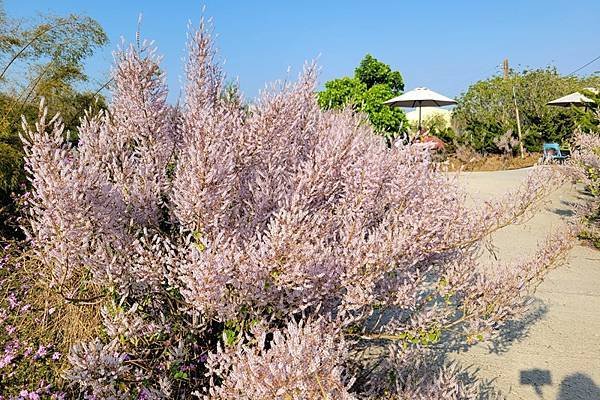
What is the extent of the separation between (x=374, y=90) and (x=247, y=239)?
18961mm

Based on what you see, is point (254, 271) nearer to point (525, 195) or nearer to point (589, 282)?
point (525, 195)

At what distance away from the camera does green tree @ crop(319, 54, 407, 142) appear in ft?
57.4

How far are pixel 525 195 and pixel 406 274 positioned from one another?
0.77 meters

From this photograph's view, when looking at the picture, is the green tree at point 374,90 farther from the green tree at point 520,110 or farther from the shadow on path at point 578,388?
the shadow on path at point 578,388

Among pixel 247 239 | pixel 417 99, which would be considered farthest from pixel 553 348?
pixel 417 99

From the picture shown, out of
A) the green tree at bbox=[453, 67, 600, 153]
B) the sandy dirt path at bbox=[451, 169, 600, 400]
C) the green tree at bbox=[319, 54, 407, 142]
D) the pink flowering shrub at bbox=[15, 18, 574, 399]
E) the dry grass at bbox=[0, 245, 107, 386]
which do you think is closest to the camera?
the pink flowering shrub at bbox=[15, 18, 574, 399]

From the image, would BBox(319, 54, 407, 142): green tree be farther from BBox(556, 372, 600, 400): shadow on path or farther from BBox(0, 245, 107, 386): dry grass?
BBox(0, 245, 107, 386): dry grass

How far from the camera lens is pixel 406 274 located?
2.06 metres

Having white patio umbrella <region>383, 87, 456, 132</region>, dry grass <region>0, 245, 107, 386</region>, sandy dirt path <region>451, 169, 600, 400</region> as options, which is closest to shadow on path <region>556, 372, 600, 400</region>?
sandy dirt path <region>451, 169, 600, 400</region>

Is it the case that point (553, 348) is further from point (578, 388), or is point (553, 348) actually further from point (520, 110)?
point (520, 110)

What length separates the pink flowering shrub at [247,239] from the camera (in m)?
1.53

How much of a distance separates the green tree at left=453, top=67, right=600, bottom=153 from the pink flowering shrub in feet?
68.6

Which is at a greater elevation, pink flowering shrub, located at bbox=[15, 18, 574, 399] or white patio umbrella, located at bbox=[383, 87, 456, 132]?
white patio umbrella, located at bbox=[383, 87, 456, 132]

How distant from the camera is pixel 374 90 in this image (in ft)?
65.3
